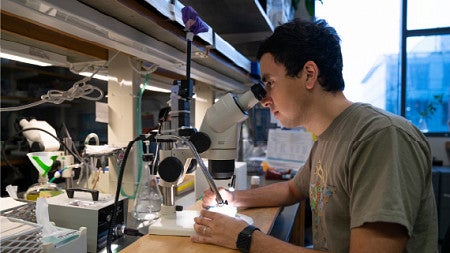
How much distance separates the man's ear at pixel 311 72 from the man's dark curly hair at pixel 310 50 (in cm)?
1

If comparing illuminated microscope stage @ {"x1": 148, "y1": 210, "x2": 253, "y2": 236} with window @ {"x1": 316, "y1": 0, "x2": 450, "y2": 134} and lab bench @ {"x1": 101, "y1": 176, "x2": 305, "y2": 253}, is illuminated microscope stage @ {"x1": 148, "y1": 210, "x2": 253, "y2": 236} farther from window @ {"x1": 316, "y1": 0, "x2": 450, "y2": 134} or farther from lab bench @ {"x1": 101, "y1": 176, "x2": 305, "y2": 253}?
window @ {"x1": 316, "y1": 0, "x2": 450, "y2": 134}

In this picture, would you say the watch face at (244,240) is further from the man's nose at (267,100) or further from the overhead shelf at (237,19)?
the overhead shelf at (237,19)

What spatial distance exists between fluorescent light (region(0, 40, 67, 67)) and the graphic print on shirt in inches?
46.8

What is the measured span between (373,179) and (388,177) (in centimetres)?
4

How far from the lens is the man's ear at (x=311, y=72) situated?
99cm

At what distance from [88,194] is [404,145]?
981mm

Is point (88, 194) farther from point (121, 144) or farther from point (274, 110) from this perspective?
point (274, 110)

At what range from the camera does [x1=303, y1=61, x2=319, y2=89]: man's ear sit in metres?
0.99

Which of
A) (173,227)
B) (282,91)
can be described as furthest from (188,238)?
(282,91)

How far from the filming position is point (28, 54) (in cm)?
121

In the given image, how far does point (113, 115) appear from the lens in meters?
1.35

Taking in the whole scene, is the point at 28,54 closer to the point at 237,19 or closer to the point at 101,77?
the point at 101,77

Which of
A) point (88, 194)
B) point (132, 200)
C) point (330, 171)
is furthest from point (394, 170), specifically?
point (132, 200)

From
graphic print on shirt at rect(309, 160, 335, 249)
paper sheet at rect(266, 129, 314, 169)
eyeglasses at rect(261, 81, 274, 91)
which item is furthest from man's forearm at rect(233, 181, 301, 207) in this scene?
paper sheet at rect(266, 129, 314, 169)
